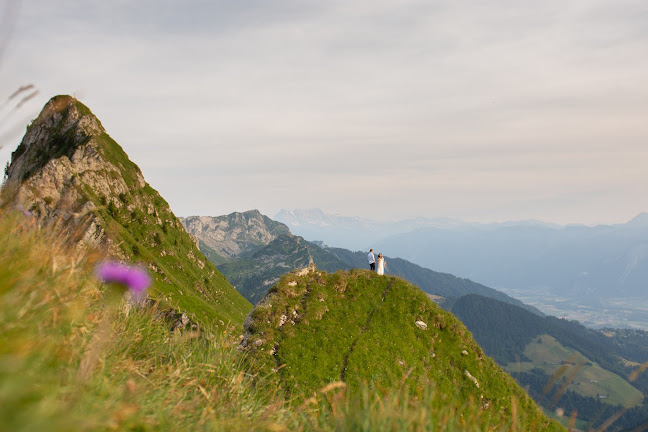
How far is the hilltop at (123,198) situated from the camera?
12175 cm

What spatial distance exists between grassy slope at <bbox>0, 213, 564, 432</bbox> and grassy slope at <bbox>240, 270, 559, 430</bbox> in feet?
92.2

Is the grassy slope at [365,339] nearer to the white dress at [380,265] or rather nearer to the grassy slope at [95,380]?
the white dress at [380,265]

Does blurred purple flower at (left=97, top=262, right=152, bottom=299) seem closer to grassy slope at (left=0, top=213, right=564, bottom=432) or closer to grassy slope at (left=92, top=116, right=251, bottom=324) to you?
grassy slope at (left=0, top=213, right=564, bottom=432)

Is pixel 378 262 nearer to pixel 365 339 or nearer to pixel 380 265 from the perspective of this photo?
pixel 380 265

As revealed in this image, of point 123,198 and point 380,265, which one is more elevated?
point 123,198

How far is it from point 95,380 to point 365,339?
3847 centimetres

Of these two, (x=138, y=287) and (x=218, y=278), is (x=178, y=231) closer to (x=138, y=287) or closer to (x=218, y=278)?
(x=218, y=278)

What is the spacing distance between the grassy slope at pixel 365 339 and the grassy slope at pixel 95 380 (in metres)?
28.1

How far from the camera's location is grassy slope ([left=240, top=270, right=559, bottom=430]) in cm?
3575

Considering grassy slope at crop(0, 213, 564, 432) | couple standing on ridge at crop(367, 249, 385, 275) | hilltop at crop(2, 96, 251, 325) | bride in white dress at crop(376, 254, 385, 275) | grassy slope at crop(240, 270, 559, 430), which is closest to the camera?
grassy slope at crop(0, 213, 564, 432)

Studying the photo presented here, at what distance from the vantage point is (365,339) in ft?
133

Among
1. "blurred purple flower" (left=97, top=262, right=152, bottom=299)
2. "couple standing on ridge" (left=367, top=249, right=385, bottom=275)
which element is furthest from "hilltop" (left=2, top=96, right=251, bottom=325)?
"blurred purple flower" (left=97, top=262, right=152, bottom=299)

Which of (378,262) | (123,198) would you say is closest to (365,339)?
(378,262)

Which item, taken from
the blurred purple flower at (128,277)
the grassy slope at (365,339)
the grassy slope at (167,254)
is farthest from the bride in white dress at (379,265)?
the grassy slope at (167,254)
